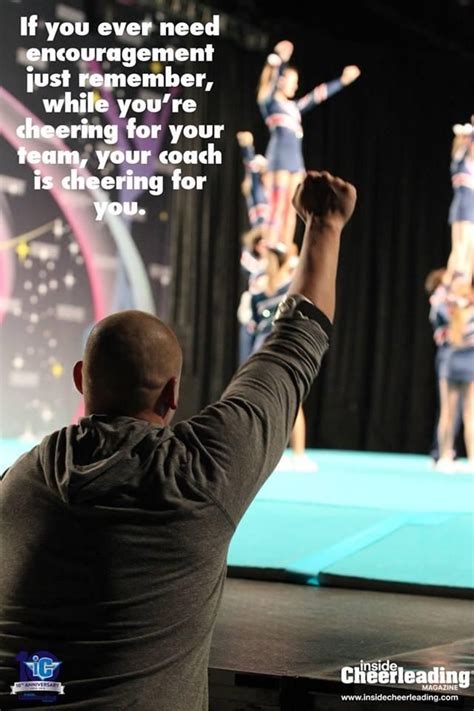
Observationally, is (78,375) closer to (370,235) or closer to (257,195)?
(257,195)

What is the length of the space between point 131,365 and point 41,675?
1.17ft

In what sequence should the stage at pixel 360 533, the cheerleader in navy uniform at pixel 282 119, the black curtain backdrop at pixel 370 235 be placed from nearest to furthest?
the stage at pixel 360 533
the cheerleader in navy uniform at pixel 282 119
the black curtain backdrop at pixel 370 235

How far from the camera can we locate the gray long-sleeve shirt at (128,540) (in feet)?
3.95

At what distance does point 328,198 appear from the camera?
4.46 feet

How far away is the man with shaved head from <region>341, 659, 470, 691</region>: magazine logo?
565 millimetres

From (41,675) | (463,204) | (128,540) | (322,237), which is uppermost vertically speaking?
(463,204)

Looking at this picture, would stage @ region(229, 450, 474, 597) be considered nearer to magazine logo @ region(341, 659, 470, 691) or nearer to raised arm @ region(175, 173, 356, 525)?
magazine logo @ region(341, 659, 470, 691)

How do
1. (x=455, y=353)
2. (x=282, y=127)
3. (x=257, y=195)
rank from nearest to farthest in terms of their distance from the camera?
(x=282, y=127), (x=455, y=353), (x=257, y=195)

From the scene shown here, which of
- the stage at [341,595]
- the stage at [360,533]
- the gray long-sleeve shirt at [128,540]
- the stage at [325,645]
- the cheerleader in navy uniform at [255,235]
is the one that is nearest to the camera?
the gray long-sleeve shirt at [128,540]

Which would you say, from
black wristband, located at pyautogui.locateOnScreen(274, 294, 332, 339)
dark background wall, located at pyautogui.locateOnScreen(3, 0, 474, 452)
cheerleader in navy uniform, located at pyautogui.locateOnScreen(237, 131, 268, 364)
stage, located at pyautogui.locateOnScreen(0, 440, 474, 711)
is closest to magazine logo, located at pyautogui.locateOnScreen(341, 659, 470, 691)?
stage, located at pyautogui.locateOnScreen(0, 440, 474, 711)

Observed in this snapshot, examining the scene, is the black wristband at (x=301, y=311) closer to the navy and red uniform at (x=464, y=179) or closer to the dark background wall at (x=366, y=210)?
the navy and red uniform at (x=464, y=179)

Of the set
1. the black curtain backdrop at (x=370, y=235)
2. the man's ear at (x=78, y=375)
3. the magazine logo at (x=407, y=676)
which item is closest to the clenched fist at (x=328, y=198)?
the man's ear at (x=78, y=375)

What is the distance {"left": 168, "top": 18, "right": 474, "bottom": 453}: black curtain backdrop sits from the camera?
7.21m

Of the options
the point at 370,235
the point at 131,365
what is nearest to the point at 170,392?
the point at 131,365
